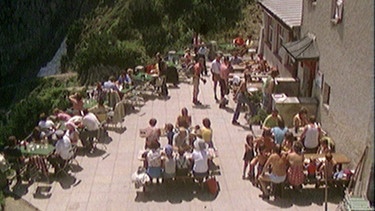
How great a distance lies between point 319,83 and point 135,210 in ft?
22.3

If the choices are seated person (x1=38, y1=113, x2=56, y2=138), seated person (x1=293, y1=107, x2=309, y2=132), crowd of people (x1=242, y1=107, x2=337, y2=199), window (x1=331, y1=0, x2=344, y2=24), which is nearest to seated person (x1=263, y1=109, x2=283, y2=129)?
crowd of people (x1=242, y1=107, x2=337, y2=199)

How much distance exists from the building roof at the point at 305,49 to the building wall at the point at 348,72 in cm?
26

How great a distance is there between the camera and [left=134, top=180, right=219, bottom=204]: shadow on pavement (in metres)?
13.5

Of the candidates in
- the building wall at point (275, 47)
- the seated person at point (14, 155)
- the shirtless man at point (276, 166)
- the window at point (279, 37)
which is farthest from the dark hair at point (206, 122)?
the window at point (279, 37)

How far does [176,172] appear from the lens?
13.6 meters

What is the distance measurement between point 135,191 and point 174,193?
0.95 m

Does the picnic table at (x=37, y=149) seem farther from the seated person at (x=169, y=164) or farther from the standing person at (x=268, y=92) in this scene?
the standing person at (x=268, y=92)

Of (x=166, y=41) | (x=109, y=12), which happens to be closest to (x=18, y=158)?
(x=166, y=41)

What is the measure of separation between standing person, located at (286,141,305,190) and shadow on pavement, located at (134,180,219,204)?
1.85 meters

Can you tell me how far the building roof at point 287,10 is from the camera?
65.2ft

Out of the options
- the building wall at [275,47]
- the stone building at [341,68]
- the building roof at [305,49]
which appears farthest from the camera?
the building wall at [275,47]

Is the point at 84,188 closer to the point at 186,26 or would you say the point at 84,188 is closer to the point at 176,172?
the point at 176,172

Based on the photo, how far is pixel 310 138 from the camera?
1455 centimetres

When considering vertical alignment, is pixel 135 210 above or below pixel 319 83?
below
